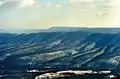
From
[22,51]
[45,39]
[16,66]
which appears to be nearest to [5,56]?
[16,66]

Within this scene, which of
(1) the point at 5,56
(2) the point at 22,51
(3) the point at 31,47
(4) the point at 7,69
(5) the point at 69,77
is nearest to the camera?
(5) the point at 69,77

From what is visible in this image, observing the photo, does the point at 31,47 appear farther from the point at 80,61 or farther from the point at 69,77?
the point at 69,77

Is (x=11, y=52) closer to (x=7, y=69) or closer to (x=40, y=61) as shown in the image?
(x=40, y=61)

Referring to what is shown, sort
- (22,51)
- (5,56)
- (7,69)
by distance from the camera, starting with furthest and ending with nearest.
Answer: (22,51)
(5,56)
(7,69)

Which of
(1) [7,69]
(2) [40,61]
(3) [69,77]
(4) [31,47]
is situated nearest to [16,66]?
(1) [7,69]

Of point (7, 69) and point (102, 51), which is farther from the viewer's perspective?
point (102, 51)

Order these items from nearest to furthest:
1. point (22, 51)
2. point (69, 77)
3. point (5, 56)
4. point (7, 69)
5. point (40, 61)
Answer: point (69, 77)
point (7, 69)
point (5, 56)
point (40, 61)
point (22, 51)

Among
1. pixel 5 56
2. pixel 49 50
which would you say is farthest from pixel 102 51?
pixel 5 56

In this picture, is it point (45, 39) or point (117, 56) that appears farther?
point (45, 39)

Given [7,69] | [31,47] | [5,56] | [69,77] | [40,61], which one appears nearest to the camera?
[69,77]
